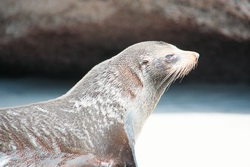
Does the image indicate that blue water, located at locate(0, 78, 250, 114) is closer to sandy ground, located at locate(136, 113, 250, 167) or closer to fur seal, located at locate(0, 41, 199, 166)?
sandy ground, located at locate(136, 113, 250, 167)

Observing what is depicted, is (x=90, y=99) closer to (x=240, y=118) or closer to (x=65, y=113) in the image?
(x=65, y=113)

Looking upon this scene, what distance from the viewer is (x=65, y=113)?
4.65 feet

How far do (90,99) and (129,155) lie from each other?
17cm

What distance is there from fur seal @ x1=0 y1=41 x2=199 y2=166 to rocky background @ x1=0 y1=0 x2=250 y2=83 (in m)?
0.97

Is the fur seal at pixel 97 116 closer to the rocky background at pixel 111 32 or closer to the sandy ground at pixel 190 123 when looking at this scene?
the sandy ground at pixel 190 123

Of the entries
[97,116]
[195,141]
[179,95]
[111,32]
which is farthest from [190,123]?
[97,116]

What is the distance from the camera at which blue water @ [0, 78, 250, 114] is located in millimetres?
2443

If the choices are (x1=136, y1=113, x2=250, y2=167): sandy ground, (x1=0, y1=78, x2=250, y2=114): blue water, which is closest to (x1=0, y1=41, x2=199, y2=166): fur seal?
(x1=136, y1=113, x2=250, y2=167): sandy ground

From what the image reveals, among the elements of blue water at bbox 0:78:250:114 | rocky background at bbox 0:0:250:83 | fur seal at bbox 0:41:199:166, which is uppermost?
rocky background at bbox 0:0:250:83

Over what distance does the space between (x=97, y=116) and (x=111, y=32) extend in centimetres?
126

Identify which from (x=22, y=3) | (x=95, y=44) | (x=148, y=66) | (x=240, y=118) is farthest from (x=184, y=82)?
(x=148, y=66)

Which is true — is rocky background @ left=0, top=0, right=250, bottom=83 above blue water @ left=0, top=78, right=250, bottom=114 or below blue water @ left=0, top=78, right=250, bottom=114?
above

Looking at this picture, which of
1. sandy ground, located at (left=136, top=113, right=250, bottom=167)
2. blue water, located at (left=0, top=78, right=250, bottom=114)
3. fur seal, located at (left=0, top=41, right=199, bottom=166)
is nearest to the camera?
fur seal, located at (left=0, top=41, right=199, bottom=166)

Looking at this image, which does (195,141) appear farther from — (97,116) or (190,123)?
(97,116)
